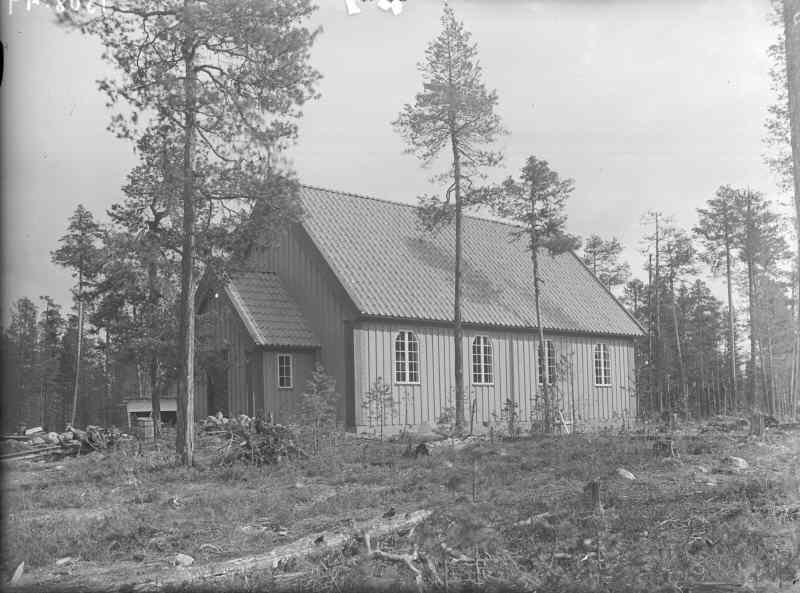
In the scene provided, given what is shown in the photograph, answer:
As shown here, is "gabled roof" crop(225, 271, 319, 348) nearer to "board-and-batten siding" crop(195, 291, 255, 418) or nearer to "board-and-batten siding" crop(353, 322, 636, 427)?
"board-and-batten siding" crop(195, 291, 255, 418)

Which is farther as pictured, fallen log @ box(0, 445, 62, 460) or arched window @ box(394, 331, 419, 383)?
arched window @ box(394, 331, 419, 383)

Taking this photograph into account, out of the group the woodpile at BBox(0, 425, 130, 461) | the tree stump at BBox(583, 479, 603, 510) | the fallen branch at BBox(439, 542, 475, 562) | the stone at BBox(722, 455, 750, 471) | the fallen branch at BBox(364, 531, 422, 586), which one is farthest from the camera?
the woodpile at BBox(0, 425, 130, 461)

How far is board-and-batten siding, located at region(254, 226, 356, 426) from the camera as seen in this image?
23812 mm

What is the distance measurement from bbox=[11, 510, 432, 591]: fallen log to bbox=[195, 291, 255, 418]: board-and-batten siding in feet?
49.4

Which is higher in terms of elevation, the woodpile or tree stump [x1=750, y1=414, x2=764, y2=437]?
tree stump [x1=750, y1=414, x2=764, y2=437]

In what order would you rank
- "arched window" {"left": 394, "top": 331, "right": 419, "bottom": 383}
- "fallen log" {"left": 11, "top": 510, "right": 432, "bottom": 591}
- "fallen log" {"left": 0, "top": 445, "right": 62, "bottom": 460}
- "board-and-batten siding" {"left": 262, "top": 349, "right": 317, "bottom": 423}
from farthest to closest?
"arched window" {"left": 394, "top": 331, "right": 419, "bottom": 383} → "board-and-batten siding" {"left": 262, "top": 349, "right": 317, "bottom": 423} → "fallen log" {"left": 0, "top": 445, "right": 62, "bottom": 460} → "fallen log" {"left": 11, "top": 510, "right": 432, "bottom": 591}

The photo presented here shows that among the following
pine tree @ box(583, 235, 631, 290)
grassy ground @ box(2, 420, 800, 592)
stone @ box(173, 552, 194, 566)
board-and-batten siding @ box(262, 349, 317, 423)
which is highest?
pine tree @ box(583, 235, 631, 290)

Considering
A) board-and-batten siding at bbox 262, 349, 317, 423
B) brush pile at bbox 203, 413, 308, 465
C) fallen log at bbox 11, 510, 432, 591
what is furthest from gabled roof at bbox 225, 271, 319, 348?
fallen log at bbox 11, 510, 432, 591

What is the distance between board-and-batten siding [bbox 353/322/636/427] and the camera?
78.6ft

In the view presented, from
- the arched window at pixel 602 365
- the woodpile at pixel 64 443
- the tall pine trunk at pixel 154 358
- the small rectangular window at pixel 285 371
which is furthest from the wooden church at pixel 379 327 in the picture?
the woodpile at pixel 64 443

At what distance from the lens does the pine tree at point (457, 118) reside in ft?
78.9

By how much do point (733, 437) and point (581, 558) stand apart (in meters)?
9.52

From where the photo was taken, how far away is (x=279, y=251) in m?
26.0

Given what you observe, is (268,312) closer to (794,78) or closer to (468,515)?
(468,515)
